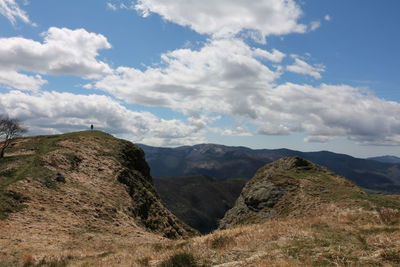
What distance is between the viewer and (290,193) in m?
42.1

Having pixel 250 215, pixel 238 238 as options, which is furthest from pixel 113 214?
pixel 238 238

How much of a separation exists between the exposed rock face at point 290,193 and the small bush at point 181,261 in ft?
87.0

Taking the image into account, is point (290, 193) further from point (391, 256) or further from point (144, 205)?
point (391, 256)

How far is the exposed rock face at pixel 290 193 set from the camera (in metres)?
38.4

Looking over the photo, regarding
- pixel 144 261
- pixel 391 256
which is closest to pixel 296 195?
pixel 391 256

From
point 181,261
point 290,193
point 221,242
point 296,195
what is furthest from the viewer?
point 290,193

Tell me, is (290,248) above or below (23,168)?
below

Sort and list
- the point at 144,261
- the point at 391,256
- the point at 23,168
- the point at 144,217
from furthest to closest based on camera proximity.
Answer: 1. the point at 144,217
2. the point at 23,168
3. the point at 144,261
4. the point at 391,256

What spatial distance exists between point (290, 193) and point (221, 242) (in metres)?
29.7

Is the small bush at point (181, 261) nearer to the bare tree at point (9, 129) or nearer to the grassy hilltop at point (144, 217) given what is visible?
the grassy hilltop at point (144, 217)

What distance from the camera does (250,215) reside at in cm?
4347

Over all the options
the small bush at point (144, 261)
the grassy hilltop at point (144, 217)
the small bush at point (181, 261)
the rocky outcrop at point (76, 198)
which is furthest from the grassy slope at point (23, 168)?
the small bush at point (181, 261)

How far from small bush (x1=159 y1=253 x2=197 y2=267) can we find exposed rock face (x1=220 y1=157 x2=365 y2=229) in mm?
26505

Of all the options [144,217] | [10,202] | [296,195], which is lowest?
[144,217]
